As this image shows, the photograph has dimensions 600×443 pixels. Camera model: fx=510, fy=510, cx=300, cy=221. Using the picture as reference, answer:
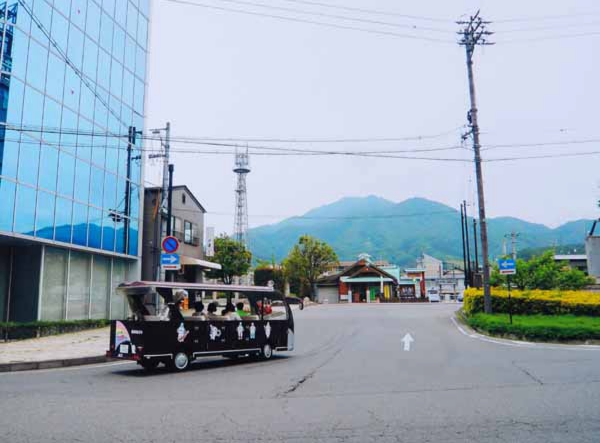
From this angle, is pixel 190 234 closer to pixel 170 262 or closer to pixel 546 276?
pixel 170 262

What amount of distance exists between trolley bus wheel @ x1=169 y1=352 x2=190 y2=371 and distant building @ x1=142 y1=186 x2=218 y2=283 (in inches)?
623

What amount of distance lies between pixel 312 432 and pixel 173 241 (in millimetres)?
11280

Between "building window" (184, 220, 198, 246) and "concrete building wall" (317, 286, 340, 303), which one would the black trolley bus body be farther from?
"concrete building wall" (317, 286, 340, 303)

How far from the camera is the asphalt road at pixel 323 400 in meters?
6.11

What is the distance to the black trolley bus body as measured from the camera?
1140 cm

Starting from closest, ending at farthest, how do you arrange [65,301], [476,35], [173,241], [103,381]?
1. [103,381]
2. [173,241]
3. [65,301]
4. [476,35]

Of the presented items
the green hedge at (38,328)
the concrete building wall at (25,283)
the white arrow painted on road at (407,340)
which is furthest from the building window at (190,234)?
the white arrow painted on road at (407,340)

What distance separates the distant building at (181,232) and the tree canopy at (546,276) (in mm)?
23475

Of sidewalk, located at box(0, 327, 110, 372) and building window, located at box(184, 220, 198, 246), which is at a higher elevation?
building window, located at box(184, 220, 198, 246)

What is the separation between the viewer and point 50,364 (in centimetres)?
1252

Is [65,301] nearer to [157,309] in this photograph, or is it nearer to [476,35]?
[157,309]

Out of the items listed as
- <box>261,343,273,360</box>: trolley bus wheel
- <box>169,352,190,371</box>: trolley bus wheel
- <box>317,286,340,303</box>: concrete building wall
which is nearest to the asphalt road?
<box>169,352,190,371</box>: trolley bus wheel

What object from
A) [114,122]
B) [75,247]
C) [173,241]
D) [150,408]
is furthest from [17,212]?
[150,408]

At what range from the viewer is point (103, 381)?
33.7 ft
